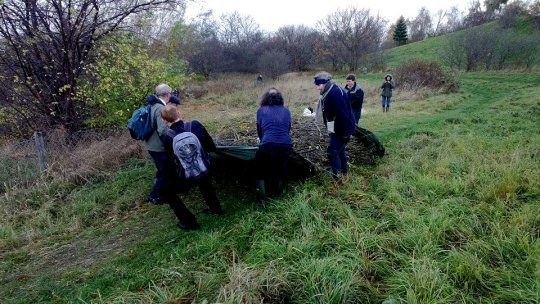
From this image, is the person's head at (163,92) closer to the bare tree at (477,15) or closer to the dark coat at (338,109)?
the dark coat at (338,109)

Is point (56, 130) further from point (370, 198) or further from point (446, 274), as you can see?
point (446, 274)

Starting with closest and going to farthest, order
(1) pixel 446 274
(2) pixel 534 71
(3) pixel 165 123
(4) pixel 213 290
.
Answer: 1. (1) pixel 446 274
2. (4) pixel 213 290
3. (3) pixel 165 123
4. (2) pixel 534 71

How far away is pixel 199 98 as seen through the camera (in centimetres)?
2197

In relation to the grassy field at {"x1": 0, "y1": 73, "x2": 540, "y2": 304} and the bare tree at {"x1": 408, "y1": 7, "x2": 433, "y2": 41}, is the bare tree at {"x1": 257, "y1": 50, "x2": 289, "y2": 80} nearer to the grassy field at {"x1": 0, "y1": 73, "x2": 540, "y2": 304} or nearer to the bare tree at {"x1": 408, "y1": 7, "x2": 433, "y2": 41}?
the grassy field at {"x1": 0, "y1": 73, "x2": 540, "y2": 304}

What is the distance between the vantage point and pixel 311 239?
334cm

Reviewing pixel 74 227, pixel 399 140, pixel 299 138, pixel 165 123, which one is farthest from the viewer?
pixel 399 140

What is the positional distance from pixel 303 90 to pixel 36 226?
17009mm

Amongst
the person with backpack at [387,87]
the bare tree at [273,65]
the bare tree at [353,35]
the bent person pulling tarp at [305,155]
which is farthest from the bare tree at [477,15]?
the bent person pulling tarp at [305,155]

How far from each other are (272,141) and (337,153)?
1.37 m

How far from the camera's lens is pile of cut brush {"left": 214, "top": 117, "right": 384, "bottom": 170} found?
524 centimetres

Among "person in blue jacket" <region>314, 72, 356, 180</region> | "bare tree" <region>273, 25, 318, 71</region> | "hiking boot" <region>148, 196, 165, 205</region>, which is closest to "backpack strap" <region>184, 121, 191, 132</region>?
"hiking boot" <region>148, 196, 165, 205</region>

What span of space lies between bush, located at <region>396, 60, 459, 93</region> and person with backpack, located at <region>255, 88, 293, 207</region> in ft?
49.2

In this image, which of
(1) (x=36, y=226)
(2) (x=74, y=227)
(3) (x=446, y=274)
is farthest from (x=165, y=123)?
(3) (x=446, y=274)

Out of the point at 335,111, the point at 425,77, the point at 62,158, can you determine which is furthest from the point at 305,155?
the point at 425,77
